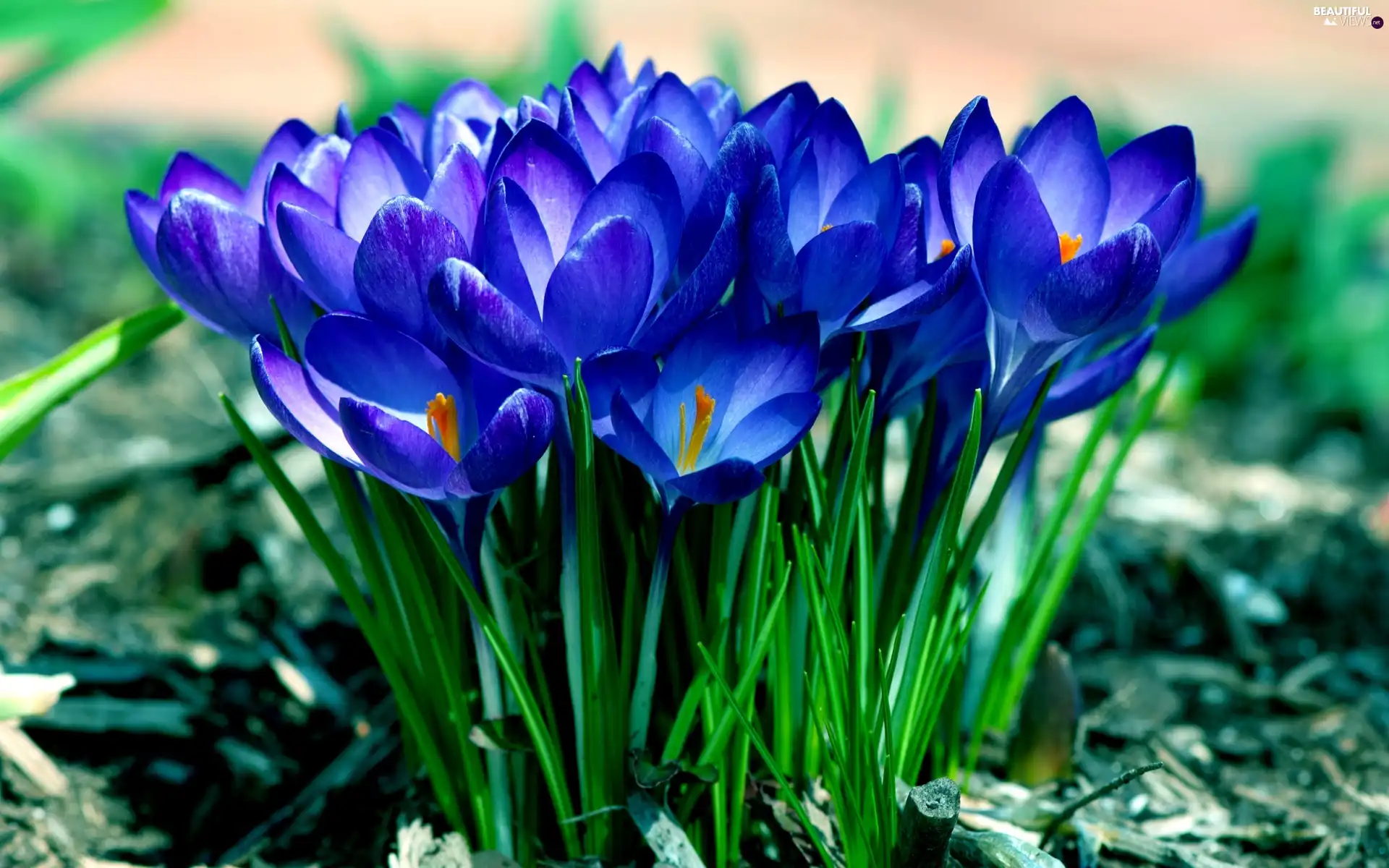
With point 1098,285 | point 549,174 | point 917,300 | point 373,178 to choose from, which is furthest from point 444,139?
point 1098,285

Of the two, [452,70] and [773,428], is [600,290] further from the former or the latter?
[452,70]

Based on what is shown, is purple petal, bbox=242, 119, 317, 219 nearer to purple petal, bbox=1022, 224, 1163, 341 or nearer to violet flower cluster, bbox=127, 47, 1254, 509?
violet flower cluster, bbox=127, 47, 1254, 509

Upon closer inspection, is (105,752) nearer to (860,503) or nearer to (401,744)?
(401,744)

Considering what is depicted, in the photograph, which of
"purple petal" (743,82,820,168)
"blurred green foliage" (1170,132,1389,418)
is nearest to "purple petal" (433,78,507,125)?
"purple petal" (743,82,820,168)

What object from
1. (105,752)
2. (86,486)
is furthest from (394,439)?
(86,486)

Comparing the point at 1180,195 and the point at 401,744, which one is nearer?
the point at 1180,195

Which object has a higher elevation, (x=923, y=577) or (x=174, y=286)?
(x=174, y=286)
